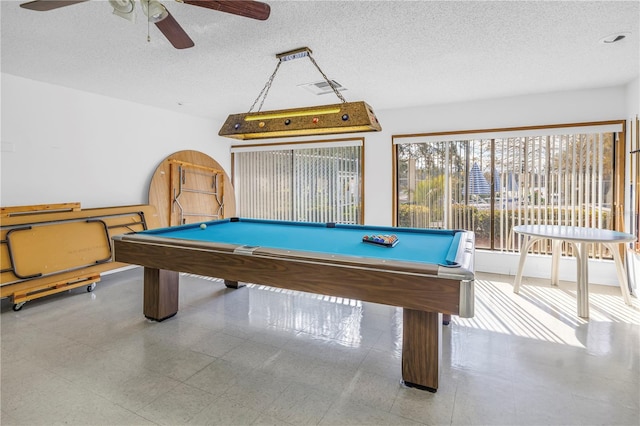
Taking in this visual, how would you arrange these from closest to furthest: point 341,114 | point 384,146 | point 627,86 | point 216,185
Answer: point 341,114, point 627,86, point 384,146, point 216,185

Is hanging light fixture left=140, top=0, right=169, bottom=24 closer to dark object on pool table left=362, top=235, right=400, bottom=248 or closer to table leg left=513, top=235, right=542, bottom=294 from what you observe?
dark object on pool table left=362, top=235, right=400, bottom=248

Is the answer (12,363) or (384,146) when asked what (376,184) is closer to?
(384,146)

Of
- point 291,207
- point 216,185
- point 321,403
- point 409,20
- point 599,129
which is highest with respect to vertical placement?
point 409,20

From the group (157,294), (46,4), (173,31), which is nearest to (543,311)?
(157,294)

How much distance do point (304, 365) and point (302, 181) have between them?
412cm

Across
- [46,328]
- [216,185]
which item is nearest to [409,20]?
[46,328]

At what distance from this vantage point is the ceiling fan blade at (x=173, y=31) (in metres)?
2.05

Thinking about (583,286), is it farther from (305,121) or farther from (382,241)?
(305,121)

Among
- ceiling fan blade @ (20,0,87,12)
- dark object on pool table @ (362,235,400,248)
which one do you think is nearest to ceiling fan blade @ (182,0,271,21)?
ceiling fan blade @ (20,0,87,12)

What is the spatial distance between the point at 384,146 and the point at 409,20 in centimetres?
289

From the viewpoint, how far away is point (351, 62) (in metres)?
3.21

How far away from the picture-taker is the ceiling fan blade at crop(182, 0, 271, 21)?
1816 millimetres

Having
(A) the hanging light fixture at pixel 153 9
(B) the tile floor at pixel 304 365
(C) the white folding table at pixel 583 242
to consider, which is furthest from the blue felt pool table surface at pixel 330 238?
(A) the hanging light fixture at pixel 153 9

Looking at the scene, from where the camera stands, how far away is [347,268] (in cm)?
199
